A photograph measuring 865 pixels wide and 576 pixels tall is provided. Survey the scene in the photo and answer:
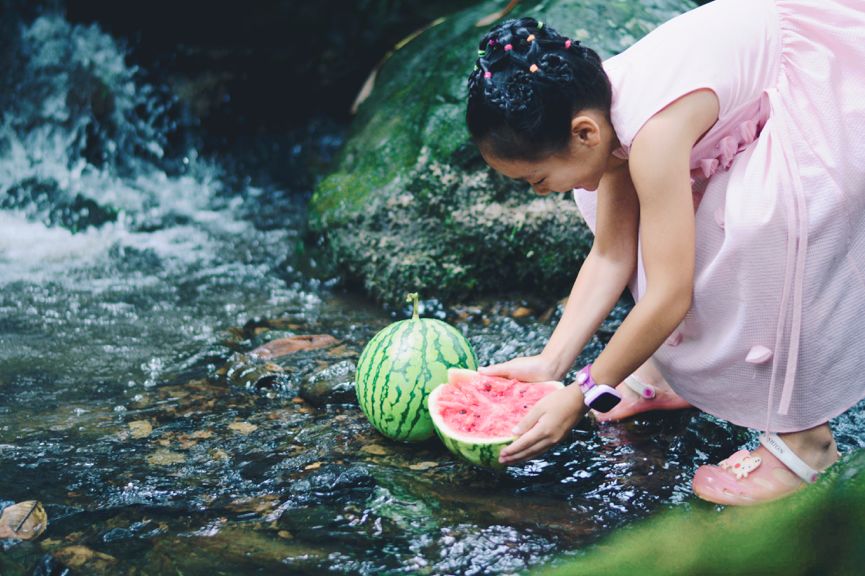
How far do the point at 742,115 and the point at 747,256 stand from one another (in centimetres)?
50

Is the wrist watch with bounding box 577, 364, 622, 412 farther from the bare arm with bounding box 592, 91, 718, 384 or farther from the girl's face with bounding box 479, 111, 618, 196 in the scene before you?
the girl's face with bounding box 479, 111, 618, 196

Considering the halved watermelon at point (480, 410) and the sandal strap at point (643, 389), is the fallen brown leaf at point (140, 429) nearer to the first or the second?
the halved watermelon at point (480, 410)

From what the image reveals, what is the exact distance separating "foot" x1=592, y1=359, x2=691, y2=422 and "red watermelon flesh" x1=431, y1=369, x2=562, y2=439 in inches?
18.4

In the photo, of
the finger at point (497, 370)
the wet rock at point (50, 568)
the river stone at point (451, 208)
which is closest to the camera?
the wet rock at point (50, 568)

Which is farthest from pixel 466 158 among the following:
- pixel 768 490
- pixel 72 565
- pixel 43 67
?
pixel 43 67

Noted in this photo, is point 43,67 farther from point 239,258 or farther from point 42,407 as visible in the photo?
point 42,407

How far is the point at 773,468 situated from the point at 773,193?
89cm

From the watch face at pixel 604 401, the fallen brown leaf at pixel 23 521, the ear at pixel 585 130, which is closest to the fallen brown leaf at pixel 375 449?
the watch face at pixel 604 401

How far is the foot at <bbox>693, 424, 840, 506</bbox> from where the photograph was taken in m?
2.84

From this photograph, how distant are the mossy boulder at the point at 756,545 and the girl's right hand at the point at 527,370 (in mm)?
1599

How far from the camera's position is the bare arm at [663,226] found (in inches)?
107

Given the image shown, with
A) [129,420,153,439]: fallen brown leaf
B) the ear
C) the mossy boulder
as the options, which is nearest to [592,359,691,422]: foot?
the ear

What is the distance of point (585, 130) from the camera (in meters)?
2.85

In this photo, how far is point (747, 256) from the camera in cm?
281
